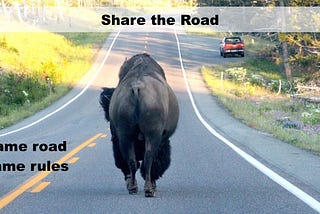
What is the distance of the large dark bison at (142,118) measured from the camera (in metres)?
8.38

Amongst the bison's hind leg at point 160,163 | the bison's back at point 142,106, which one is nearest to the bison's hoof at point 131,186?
the bison's hind leg at point 160,163

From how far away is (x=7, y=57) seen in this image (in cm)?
5062

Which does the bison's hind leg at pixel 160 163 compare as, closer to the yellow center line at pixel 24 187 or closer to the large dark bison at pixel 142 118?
the large dark bison at pixel 142 118

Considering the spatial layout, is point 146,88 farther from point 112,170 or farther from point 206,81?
point 206,81

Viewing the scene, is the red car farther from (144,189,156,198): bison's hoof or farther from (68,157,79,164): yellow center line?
(144,189,156,198): bison's hoof

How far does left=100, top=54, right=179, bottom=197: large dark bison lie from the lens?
8.38 m

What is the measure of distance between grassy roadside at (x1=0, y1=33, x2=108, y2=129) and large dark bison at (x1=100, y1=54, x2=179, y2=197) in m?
17.7

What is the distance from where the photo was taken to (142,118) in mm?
8328

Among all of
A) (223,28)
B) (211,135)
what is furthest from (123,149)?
(223,28)

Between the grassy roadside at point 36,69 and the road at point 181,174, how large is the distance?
775 cm

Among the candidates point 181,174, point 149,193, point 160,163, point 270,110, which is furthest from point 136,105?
point 270,110

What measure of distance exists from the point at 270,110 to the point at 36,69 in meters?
21.3

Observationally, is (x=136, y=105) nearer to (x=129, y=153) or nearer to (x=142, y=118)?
(x=142, y=118)

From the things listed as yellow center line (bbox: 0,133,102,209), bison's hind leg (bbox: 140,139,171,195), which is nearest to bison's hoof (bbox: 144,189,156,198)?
bison's hind leg (bbox: 140,139,171,195)
